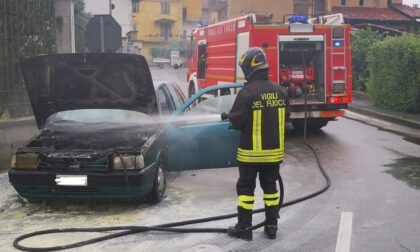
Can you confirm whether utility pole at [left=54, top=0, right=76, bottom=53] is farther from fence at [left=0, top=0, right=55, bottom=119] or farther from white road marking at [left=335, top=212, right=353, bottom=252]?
white road marking at [left=335, top=212, right=353, bottom=252]

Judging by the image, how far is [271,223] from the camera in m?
5.05

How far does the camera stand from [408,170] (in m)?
8.16

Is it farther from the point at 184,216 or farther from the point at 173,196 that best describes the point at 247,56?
the point at 173,196

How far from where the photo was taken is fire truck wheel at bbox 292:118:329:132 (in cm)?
1216

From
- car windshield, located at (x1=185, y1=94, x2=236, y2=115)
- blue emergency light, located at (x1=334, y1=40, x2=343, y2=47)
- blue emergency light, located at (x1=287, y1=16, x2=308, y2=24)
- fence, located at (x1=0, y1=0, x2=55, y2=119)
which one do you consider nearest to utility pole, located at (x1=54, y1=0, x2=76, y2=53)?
fence, located at (x1=0, y1=0, x2=55, y2=119)

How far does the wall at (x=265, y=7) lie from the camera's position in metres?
44.7

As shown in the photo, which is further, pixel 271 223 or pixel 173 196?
pixel 173 196

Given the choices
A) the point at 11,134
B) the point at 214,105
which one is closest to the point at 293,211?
the point at 214,105

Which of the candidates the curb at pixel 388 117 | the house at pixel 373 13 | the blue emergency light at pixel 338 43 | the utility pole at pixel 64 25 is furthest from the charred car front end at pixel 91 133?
the house at pixel 373 13

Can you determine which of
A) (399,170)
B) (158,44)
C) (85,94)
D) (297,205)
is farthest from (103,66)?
(158,44)

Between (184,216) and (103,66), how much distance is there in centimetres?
209

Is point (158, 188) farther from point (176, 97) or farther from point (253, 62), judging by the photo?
point (176, 97)

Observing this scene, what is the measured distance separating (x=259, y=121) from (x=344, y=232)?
4.62 feet

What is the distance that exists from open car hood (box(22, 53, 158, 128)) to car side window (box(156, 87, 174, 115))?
492 mm
